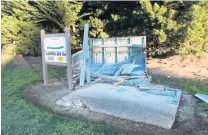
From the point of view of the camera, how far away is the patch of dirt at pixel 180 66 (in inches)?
285

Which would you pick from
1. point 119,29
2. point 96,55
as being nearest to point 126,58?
point 96,55

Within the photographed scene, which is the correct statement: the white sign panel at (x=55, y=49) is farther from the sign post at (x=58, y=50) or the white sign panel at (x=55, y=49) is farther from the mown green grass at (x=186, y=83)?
the mown green grass at (x=186, y=83)

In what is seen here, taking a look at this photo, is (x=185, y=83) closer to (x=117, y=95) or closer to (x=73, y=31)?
(x=117, y=95)

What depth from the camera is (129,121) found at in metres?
3.67

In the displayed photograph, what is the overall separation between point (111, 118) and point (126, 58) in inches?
152

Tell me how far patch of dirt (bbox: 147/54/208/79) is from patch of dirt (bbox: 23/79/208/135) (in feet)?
6.74

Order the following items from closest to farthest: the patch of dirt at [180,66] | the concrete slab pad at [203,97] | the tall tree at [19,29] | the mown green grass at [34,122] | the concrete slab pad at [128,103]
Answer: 1. the mown green grass at [34,122]
2. the concrete slab pad at [128,103]
3. the concrete slab pad at [203,97]
4. the patch of dirt at [180,66]
5. the tall tree at [19,29]

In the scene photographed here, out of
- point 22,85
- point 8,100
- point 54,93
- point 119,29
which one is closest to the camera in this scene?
point 8,100

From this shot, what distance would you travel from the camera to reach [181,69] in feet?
25.8

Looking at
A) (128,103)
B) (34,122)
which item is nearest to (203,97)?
(128,103)

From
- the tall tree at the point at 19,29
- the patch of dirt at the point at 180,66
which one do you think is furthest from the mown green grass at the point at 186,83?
the tall tree at the point at 19,29

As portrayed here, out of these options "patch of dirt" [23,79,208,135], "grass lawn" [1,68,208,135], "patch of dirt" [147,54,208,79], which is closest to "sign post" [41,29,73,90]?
"patch of dirt" [23,79,208,135]

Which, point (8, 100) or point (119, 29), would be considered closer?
point (8, 100)

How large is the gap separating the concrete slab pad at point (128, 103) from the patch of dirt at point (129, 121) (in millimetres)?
119
